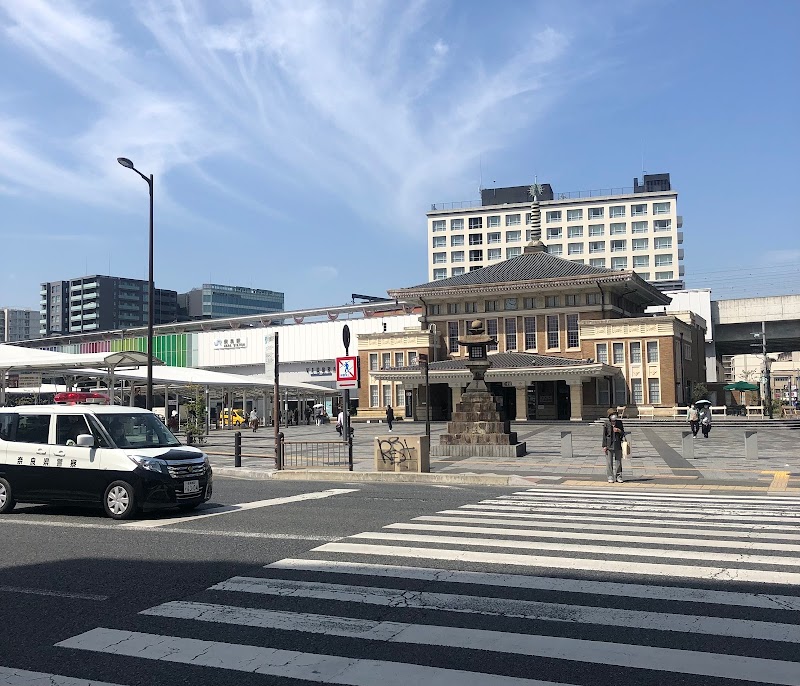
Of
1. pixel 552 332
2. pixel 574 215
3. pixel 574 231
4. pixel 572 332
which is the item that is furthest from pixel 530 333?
pixel 574 215

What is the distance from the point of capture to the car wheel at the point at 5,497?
43.1 feet

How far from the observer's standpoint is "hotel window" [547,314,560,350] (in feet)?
203

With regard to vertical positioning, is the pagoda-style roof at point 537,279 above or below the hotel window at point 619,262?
below

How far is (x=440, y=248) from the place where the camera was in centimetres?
11488

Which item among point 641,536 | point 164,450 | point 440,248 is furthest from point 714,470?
point 440,248

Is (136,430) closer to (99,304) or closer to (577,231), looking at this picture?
(577,231)

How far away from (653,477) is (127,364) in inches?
904

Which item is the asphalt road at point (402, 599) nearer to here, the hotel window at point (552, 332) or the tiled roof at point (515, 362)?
the tiled roof at point (515, 362)

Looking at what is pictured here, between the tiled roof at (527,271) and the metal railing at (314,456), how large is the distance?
40219 millimetres

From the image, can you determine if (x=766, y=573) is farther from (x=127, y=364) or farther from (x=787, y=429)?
(x=787, y=429)

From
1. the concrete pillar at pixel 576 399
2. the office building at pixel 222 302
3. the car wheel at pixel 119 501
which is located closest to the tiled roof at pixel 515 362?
the concrete pillar at pixel 576 399

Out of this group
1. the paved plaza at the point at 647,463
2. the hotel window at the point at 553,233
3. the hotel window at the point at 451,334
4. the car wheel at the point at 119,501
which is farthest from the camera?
the hotel window at the point at 553,233

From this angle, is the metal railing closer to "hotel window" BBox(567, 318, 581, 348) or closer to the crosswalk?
the crosswalk

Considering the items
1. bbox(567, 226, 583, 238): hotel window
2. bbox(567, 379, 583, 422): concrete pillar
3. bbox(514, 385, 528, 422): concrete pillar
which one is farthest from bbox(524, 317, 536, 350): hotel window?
bbox(567, 226, 583, 238): hotel window
